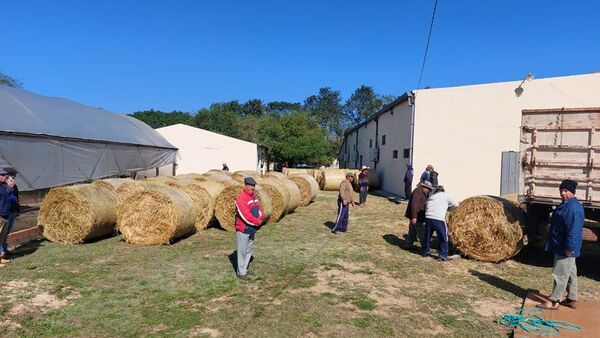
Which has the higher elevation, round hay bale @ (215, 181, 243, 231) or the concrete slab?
round hay bale @ (215, 181, 243, 231)

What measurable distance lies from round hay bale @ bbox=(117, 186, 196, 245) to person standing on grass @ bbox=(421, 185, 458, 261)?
5658mm

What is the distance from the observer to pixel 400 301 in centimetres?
633

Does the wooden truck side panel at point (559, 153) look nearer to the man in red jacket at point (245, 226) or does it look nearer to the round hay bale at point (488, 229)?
the round hay bale at point (488, 229)

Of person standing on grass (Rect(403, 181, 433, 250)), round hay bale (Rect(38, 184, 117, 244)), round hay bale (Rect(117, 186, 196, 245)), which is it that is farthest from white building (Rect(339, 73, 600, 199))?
round hay bale (Rect(38, 184, 117, 244))

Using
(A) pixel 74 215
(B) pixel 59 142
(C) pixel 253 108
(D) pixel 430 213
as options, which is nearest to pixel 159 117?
(C) pixel 253 108

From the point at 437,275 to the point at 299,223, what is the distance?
19.9ft

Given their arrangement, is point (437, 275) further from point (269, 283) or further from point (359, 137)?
point (359, 137)

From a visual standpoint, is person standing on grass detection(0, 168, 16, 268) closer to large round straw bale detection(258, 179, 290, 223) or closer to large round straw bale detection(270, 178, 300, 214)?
large round straw bale detection(258, 179, 290, 223)

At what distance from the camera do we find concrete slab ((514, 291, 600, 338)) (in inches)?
204

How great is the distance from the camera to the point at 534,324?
542 cm

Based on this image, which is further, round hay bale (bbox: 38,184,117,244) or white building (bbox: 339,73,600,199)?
white building (bbox: 339,73,600,199)

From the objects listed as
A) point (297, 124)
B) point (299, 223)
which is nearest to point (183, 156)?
point (297, 124)

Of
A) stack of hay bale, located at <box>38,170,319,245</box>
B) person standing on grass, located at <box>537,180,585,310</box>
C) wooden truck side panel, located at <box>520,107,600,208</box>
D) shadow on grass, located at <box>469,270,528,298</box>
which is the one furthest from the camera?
stack of hay bale, located at <box>38,170,319,245</box>

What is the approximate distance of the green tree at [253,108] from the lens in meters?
112
